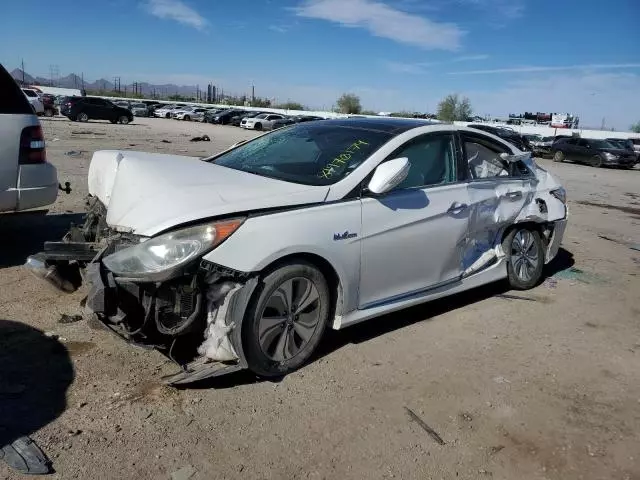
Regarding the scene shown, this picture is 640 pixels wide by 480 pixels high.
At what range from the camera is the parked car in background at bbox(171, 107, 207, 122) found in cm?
5503

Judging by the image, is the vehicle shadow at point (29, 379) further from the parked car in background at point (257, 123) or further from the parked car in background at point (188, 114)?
the parked car in background at point (188, 114)

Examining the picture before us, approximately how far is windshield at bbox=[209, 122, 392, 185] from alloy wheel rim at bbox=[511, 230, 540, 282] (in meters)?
2.00

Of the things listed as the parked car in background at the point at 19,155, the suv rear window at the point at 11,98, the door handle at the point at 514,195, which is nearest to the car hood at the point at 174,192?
the parked car in background at the point at 19,155

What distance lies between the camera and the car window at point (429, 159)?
4352mm

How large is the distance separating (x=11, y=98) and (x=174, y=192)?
109 inches

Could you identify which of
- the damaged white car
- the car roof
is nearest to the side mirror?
the damaged white car

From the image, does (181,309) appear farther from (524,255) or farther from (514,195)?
(524,255)

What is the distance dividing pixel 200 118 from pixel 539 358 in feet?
178

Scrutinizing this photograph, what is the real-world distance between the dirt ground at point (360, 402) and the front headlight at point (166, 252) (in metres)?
0.75

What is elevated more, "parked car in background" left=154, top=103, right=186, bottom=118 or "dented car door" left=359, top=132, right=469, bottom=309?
"parked car in background" left=154, top=103, right=186, bottom=118

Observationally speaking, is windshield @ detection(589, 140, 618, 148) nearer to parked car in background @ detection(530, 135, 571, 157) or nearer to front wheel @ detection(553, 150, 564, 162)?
front wheel @ detection(553, 150, 564, 162)

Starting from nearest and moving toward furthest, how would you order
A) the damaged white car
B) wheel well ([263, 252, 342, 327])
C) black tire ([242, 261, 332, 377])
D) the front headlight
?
the front headlight
the damaged white car
black tire ([242, 261, 332, 377])
wheel well ([263, 252, 342, 327])

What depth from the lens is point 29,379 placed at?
3.32m

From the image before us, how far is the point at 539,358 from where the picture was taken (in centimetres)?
420
